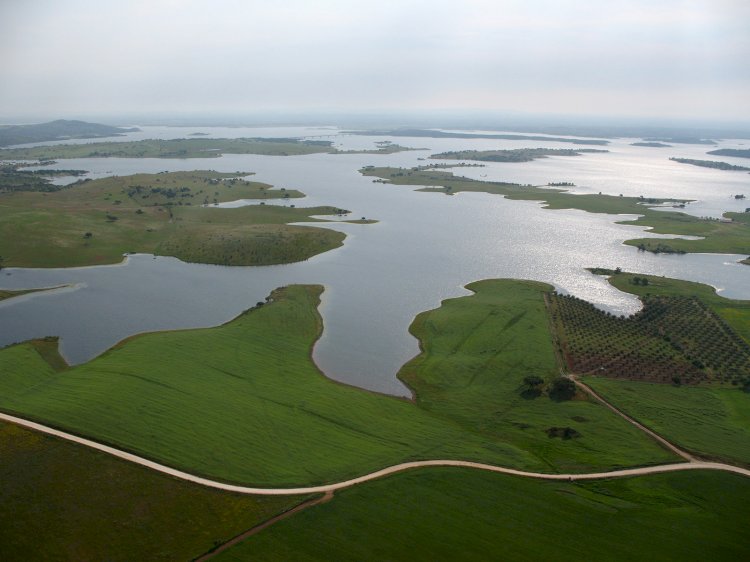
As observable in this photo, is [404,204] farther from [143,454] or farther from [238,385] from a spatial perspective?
[143,454]

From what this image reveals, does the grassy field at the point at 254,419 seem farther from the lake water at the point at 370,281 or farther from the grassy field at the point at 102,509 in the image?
the lake water at the point at 370,281

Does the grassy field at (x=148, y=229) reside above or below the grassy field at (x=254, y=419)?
above

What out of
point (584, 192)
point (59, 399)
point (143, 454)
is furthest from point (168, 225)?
point (584, 192)

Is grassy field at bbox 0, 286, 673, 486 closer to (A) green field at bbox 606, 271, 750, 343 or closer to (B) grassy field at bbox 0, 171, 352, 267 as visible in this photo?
(A) green field at bbox 606, 271, 750, 343

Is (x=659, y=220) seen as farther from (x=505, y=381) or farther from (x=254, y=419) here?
(x=254, y=419)

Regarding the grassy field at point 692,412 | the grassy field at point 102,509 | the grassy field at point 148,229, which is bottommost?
the grassy field at point 102,509

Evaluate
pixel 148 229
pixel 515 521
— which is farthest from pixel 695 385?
pixel 148 229

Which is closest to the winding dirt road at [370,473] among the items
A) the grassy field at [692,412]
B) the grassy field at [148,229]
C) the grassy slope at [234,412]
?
the grassy slope at [234,412]
